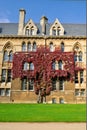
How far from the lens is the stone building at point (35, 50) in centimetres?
3084

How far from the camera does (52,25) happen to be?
34469mm

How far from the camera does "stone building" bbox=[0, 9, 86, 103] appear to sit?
30844 millimetres

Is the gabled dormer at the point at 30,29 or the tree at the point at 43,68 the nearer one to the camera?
the tree at the point at 43,68

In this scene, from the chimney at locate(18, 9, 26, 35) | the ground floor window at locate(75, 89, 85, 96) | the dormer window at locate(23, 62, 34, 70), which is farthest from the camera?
the chimney at locate(18, 9, 26, 35)

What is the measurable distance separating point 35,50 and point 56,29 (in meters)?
4.70

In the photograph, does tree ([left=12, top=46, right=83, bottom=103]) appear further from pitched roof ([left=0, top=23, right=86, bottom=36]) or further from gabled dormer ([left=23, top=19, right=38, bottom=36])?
pitched roof ([left=0, top=23, right=86, bottom=36])

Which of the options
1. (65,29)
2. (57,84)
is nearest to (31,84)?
(57,84)

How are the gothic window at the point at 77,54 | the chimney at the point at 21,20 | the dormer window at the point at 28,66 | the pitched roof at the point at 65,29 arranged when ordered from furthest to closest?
the pitched roof at the point at 65,29
the chimney at the point at 21,20
the gothic window at the point at 77,54
the dormer window at the point at 28,66

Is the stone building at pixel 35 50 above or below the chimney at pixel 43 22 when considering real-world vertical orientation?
below

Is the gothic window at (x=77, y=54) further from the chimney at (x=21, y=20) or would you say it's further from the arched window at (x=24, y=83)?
the chimney at (x=21, y=20)

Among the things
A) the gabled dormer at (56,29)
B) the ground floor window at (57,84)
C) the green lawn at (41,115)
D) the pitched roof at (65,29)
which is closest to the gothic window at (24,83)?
the ground floor window at (57,84)

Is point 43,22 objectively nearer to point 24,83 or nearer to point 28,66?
point 28,66

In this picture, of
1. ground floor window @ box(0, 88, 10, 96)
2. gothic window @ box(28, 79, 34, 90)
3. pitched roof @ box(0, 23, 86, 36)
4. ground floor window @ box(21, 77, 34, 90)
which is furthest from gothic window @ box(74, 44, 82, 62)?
ground floor window @ box(0, 88, 10, 96)

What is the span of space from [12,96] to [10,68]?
4218mm
